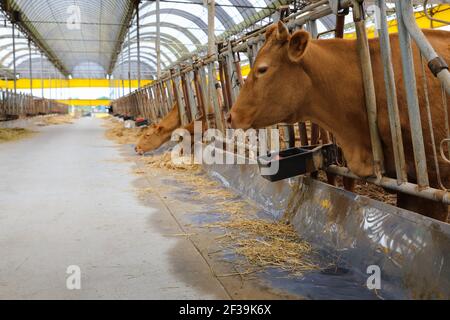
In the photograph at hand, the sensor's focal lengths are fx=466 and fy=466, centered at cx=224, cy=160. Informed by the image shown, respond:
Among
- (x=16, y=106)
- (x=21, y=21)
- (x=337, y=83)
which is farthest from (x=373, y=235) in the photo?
(x=21, y=21)

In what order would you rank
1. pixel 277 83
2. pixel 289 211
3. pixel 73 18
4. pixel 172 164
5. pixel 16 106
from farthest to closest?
pixel 73 18, pixel 16 106, pixel 172 164, pixel 289 211, pixel 277 83

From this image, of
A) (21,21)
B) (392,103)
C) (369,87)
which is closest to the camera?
(392,103)

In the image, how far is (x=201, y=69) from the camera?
26.7 feet

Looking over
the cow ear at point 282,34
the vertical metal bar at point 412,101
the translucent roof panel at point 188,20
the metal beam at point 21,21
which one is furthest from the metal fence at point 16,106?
the vertical metal bar at point 412,101

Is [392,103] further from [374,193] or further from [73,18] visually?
[73,18]

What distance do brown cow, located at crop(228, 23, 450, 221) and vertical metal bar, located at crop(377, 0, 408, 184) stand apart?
0.40 feet

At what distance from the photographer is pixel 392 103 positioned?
9.59 feet

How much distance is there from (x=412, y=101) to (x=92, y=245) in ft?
8.08

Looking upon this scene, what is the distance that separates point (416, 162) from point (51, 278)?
7.58 feet

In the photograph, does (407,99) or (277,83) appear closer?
(407,99)

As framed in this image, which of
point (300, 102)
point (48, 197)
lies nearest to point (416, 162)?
point (300, 102)

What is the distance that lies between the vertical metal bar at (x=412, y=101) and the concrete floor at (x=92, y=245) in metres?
1.36

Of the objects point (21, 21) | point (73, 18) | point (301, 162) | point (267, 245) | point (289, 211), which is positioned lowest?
point (267, 245)

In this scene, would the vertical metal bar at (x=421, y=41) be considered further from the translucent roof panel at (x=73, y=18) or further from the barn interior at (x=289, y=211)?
the translucent roof panel at (x=73, y=18)
